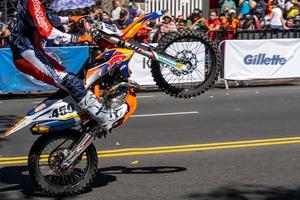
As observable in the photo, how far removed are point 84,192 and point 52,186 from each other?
37cm

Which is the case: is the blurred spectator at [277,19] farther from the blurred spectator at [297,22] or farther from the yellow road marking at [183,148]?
the yellow road marking at [183,148]

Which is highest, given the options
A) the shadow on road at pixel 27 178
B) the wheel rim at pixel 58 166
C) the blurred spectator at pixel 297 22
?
the blurred spectator at pixel 297 22

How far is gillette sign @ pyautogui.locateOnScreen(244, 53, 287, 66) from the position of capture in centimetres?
1588

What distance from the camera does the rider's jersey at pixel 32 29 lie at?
5.75 metres

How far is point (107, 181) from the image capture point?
Result: 6828 millimetres

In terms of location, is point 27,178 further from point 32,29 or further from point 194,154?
point 194,154

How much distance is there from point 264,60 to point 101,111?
10462mm

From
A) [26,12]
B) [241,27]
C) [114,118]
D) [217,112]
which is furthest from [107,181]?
[241,27]

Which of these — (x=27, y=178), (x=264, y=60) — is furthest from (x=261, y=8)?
(x=27, y=178)

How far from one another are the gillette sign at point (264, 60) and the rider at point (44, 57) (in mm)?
10181

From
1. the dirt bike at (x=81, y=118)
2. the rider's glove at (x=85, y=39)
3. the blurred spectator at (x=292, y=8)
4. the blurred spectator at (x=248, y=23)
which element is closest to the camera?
the dirt bike at (x=81, y=118)

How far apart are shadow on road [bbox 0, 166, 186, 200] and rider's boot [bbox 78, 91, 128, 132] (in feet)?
2.72

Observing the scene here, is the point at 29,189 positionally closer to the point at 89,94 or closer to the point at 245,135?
the point at 89,94

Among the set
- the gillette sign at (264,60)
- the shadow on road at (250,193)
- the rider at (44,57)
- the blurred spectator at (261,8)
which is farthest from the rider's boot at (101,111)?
the blurred spectator at (261,8)
